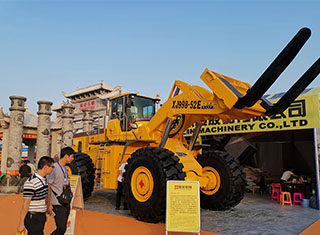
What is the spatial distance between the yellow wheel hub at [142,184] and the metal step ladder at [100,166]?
1.91m

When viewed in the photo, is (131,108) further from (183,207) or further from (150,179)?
(183,207)

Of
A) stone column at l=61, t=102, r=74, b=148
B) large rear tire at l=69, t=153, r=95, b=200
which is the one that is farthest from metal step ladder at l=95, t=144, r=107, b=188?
stone column at l=61, t=102, r=74, b=148

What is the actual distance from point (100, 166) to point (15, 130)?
738cm

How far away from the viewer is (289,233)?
5520 millimetres

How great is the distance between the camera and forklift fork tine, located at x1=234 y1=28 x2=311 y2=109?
13.1ft

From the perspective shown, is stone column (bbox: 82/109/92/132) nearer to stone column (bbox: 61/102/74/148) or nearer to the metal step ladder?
stone column (bbox: 61/102/74/148)

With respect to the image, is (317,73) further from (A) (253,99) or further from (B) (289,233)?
(B) (289,233)

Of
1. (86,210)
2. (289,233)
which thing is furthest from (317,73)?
(86,210)

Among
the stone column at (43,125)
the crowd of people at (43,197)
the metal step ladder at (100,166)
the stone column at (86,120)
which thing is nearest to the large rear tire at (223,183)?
the metal step ladder at (100,166)

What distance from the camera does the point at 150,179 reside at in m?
6.21

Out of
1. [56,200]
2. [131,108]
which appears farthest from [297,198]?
[56,200]

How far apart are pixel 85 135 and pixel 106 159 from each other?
9.11 feet

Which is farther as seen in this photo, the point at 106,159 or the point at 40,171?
the point at 106,159

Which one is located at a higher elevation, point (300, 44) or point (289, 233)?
point (300, 44)
